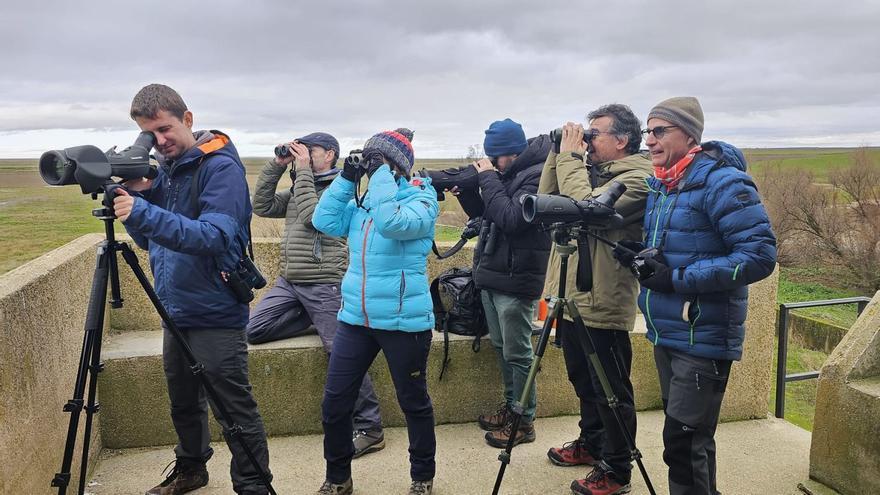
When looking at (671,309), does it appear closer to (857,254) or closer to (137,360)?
(137,360)

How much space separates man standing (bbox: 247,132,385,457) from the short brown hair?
1131 millimetres

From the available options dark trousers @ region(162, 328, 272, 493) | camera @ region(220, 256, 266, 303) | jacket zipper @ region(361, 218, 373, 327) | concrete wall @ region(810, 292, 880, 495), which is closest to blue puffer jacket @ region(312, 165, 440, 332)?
jacket zipper @ region(361, 218, 373, 327)

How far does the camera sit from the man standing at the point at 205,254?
2824 mm

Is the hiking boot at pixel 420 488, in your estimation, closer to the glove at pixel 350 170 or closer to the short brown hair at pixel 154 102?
the glove at pixel 350 170

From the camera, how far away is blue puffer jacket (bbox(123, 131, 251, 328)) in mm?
2828

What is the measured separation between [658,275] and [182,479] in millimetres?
2641

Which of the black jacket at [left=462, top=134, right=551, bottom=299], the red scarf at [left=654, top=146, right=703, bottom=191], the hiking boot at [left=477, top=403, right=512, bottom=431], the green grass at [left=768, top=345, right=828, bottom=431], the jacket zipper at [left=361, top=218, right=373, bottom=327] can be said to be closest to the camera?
the red scarf at [left=654, top=146, right=703, bottom=191]

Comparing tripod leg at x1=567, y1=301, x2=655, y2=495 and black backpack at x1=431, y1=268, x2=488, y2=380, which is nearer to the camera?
tripod leg at x1=567, y1=301, x2=655, y2=495

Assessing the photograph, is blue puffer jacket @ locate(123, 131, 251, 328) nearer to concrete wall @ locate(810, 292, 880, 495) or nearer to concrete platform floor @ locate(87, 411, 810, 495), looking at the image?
concrete platform floor @ locate(87, 411, 810, 495)

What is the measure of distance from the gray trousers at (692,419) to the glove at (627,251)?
17.3 inches

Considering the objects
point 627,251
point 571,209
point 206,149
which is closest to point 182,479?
point 206,149

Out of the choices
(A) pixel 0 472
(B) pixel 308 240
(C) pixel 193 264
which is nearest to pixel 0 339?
(A) pixel 0 472

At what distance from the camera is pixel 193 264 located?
2.88 metres

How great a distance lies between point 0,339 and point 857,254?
74.8ft
